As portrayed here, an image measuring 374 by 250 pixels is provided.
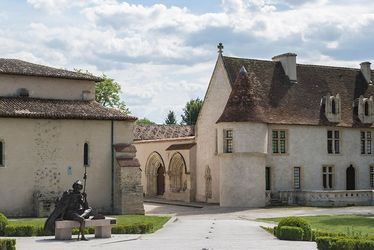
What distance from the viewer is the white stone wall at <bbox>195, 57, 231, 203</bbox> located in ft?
164

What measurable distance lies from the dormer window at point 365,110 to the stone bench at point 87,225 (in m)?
32.4

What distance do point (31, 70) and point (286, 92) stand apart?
65.1 feet

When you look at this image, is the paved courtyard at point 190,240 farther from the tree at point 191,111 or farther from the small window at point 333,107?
the tree at point 191,111

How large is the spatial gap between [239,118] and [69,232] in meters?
23.8

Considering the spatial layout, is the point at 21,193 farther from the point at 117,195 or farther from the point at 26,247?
the point at 26,247

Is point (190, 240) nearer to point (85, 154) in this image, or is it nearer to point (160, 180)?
point (85, 154)

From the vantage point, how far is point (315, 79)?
5316 cm

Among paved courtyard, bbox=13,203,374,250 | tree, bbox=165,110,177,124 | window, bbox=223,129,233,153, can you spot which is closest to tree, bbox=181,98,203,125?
tree, bbox=165,110,177,124

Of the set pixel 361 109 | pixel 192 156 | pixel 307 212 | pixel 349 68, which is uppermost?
pixel 349 68

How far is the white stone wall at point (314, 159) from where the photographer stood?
4859 centimetres

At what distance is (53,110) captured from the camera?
39031 mm

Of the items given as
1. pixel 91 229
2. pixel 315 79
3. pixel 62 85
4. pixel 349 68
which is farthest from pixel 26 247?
pixel 349 68

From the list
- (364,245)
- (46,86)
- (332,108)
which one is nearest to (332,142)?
(332,108)

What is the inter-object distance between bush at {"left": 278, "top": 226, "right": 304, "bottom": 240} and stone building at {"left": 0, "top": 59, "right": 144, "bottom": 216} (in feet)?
53.3
